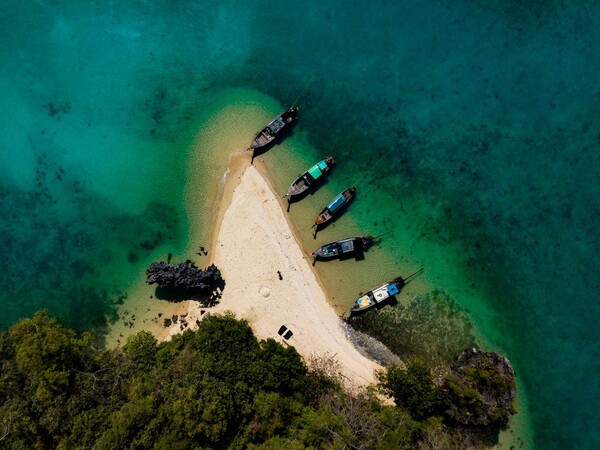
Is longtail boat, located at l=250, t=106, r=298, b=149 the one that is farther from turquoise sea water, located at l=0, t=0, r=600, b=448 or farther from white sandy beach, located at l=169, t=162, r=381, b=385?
white sandy beach, located at l=169, t=162, r=381, b=385

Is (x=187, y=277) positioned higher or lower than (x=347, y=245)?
higher

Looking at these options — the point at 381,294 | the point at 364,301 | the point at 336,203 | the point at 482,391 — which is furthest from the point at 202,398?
the point at 482,391

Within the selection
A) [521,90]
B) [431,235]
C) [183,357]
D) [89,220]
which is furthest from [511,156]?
[89,220]

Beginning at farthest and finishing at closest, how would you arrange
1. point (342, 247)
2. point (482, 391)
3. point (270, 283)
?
point (270, 283), point (342, 247), point (482, 391)

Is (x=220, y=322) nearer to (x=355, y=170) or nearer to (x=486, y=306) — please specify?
(x=355, y=170)

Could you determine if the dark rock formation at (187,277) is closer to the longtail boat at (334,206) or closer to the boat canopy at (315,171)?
the longtail boat at (334,206)

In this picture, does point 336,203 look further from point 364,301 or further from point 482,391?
point 482,391

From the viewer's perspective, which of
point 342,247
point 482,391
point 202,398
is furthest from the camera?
point 342,247

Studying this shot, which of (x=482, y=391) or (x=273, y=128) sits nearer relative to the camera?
(x=482, y=391)
